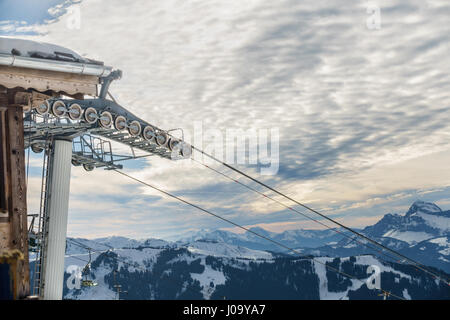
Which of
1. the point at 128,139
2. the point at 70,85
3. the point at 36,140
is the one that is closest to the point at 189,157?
the point at 128,139

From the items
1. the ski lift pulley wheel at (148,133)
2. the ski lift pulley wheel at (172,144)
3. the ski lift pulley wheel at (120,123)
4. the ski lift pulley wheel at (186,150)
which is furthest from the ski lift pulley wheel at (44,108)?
the ski lift pulley wheel at (186,150)

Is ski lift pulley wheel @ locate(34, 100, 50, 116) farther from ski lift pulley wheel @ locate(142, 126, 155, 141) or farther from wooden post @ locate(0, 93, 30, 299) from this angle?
wooden post @ locate(0, 93, 30, 299)

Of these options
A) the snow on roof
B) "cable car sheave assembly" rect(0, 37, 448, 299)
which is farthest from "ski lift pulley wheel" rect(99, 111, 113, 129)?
the snow on roof

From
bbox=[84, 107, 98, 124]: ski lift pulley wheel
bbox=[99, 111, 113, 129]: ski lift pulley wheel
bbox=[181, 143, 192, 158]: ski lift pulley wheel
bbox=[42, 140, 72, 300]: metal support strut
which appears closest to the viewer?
bbox=[42, 140, 72, 300]: metal support strut

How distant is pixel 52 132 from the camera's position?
27141 millimetres

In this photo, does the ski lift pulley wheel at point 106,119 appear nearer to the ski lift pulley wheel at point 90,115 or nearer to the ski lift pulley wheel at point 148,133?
the ski lift pulley wheel at point 90,115

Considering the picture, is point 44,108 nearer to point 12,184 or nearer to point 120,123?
point 120,123

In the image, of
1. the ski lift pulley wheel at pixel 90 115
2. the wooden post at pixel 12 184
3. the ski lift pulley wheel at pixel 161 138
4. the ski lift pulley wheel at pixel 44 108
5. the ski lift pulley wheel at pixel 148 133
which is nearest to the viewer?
the wooden post at pixel 12 184

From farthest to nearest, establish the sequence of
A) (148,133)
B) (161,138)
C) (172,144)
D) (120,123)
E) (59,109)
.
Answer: (172,144), (161,138), (148,133), (120,123), (59,109)

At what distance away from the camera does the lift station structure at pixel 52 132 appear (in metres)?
11.4

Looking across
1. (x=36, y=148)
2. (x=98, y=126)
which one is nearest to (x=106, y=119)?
(x=98, y=126)

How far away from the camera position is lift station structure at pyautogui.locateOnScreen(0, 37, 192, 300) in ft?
37.5
